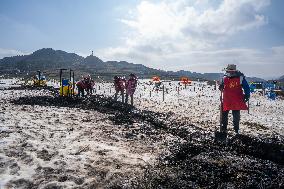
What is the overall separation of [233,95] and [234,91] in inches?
4.9

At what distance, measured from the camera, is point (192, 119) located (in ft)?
43.4

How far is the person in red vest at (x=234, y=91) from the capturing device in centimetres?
946

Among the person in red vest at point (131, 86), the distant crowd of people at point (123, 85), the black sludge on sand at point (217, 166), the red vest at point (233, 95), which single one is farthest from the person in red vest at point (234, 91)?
the person in red vest at point (131, 86)

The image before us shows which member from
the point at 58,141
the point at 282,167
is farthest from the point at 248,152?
the point at 58,141

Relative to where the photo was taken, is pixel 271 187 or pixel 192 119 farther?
pixel 192 119

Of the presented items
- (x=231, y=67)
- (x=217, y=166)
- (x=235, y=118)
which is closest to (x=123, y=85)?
(x=235, y=118)

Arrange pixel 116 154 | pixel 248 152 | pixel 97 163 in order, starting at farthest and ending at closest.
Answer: pixel 248 152, pixel 116 154, pixel 97 163

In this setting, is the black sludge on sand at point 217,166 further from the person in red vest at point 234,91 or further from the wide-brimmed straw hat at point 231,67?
the wide-brimmed straw hat at point 231,67

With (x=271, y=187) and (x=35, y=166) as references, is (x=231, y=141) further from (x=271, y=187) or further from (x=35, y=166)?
(x=35, y=166)

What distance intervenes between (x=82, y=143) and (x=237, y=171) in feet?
12.1

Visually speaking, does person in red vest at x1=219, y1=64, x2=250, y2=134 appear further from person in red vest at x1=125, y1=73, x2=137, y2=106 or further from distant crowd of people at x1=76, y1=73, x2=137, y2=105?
person in red vest at x1=125, y1=73, x2=137, y2=106

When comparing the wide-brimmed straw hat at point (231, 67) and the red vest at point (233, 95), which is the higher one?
the wide-brimmed straw hat at point (231, 67)

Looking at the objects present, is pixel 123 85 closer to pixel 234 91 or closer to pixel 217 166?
pixel 234 91

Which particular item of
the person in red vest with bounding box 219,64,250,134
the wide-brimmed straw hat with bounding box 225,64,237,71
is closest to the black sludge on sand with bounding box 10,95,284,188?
the person in red vest with bounding box 219,64,250,134
